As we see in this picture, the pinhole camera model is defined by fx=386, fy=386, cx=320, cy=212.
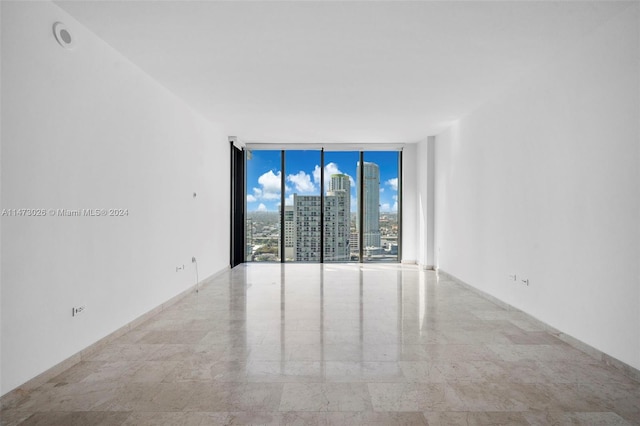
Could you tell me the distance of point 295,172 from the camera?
938 cm

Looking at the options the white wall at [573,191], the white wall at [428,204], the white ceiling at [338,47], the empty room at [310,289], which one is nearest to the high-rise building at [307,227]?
the white wall at [428,204]

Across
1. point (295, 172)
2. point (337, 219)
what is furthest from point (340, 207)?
point (295, 172)

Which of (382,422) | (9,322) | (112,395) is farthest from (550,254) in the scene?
(9,322)

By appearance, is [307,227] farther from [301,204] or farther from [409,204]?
[409,204]

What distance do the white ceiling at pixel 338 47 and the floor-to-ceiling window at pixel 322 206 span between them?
3485 mm

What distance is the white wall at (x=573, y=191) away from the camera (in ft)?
9.81

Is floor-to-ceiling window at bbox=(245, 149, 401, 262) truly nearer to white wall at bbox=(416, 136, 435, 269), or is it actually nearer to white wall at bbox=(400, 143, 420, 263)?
white wall at bbox=(400, 143, 420, 263)

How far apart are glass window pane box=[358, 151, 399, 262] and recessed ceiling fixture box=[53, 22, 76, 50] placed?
702 centimetres

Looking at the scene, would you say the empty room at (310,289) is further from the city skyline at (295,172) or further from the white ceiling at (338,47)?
the city skyline at (295,172)

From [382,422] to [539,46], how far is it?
3.57m

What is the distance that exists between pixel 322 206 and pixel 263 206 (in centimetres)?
143

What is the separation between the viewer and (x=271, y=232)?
30.7ft

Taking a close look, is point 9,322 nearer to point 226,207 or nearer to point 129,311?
point 129,311

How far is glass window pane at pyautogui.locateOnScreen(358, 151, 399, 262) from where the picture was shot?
9.46m
